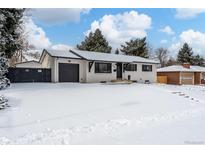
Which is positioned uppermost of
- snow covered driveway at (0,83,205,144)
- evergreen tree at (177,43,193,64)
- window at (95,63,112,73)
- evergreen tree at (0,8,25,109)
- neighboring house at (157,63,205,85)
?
evergreen tree at (177,43,193,64)

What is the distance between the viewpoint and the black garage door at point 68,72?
20016 mm

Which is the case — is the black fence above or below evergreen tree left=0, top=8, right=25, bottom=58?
below

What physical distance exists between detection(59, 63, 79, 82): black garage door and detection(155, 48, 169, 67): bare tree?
3213 cm

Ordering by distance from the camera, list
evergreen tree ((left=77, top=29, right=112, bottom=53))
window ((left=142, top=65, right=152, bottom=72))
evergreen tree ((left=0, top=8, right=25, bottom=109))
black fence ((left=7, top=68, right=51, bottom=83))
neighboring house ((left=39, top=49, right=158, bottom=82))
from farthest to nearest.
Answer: evergreen tree ((left=77, top=29, right=112, bottom=53)), window ((left=142, top=65, right=152, bottom=72)), neighboring house ((left=39, top=49, right=158, bottom=82)), black fence ((left=7, top=68, right=51, bottom=83)), evergreen tree ((left=0, top=8, right=25, bottom=109))

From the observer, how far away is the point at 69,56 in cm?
2039

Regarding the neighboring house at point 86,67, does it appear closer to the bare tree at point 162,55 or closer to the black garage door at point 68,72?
the black garage door at point 68,72

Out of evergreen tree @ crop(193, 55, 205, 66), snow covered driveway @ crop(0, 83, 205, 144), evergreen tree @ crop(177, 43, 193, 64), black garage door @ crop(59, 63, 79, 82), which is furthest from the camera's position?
evergreen tree @ crop(193, 55, 205, 66)

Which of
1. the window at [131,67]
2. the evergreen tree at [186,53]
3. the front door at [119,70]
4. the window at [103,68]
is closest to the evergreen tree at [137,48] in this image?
the evergreen tree at [186,53]

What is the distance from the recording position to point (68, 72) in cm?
2039

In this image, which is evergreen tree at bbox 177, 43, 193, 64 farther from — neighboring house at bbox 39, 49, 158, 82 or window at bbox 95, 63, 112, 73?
window at bbox 95, 63, 112, 73

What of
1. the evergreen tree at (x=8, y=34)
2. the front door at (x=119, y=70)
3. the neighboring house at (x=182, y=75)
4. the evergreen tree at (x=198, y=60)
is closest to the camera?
the evergreen tree at (x=8, y=34)

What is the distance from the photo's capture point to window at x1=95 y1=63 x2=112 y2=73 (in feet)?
71.9

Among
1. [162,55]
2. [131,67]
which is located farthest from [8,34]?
[162,55]

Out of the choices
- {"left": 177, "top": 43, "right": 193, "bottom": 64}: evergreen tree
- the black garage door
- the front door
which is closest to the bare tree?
{"left": 177, "top": 43, "right": 193, "bottom": 64}: evergreen tree
